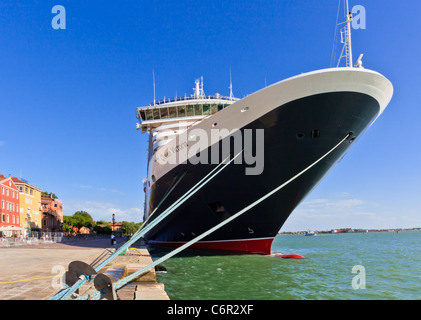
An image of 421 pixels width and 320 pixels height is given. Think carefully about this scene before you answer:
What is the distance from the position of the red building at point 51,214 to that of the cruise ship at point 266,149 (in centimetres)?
5340

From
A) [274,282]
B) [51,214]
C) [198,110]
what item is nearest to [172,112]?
[198,110]

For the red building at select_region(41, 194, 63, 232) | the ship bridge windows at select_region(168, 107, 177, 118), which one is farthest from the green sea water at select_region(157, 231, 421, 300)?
the red building at select_region(41, 194, 63, 232)

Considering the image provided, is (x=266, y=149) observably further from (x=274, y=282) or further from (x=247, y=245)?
(x=247, y=245)

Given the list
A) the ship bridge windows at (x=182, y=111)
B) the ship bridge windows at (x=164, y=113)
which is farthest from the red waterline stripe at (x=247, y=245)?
the ship bridge windows at (x=164, y=113)

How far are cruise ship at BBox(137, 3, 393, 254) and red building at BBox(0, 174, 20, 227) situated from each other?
32.7 meters

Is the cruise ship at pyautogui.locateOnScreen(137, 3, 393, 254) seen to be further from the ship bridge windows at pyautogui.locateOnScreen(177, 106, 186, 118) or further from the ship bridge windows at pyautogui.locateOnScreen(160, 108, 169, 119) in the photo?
the ship bridge windows at pyautogui.locateOnScreen(160, 108, 169, 119)

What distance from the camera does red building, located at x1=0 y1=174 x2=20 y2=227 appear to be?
37531 millimetres

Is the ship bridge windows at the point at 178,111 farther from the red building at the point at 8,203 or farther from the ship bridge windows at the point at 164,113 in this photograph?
the red building at the point at 8,203

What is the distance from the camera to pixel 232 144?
11.6m

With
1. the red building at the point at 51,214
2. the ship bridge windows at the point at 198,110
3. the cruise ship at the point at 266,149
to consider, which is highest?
the ship bridge windows at the point at 198,110

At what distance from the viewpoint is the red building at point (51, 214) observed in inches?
2298
